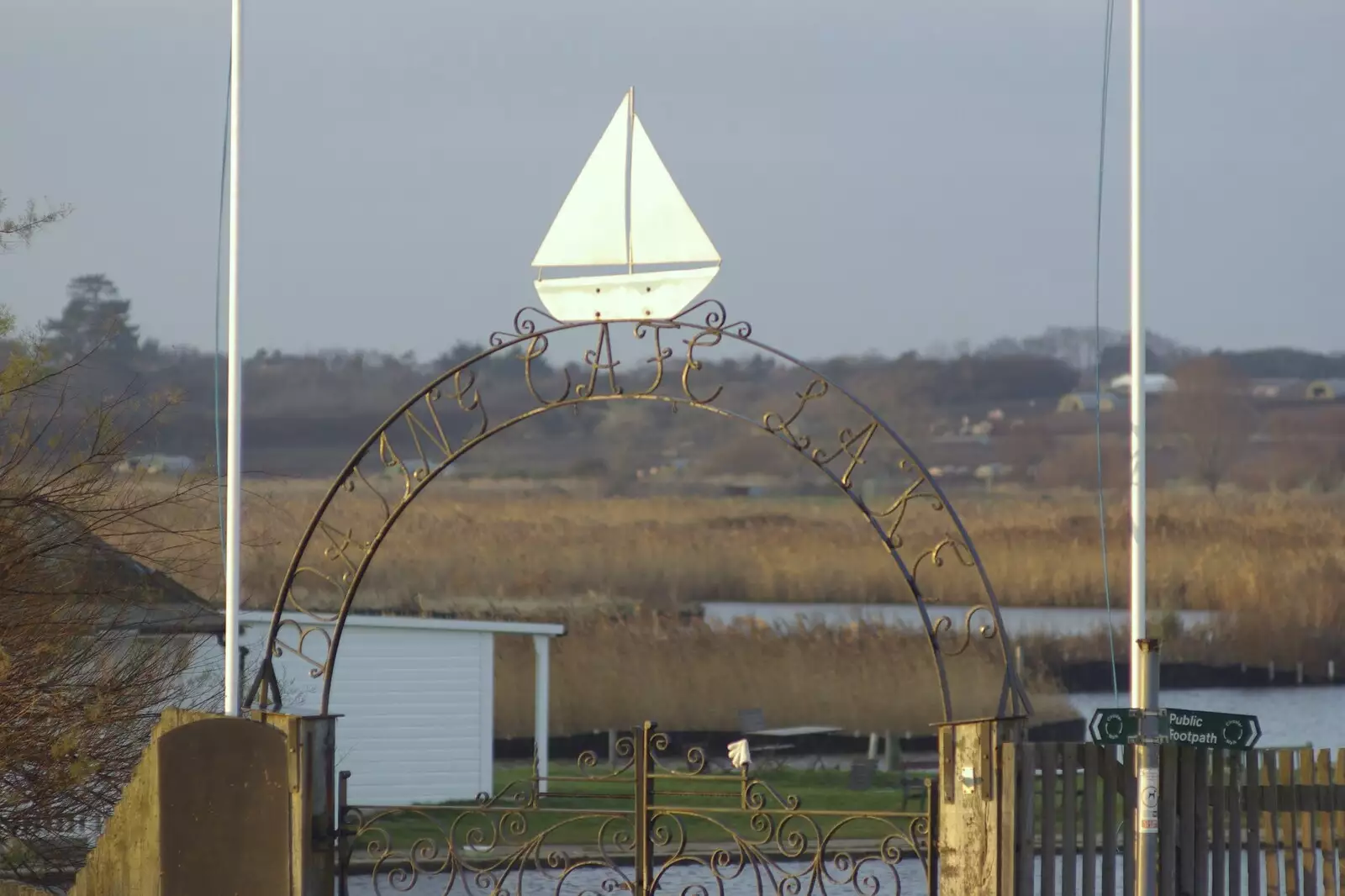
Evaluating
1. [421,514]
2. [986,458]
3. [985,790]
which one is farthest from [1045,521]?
[985,790]

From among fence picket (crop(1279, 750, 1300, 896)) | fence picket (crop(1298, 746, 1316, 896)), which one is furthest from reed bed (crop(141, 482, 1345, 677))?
fence picket (crop(1279, 750, 1300, 896))

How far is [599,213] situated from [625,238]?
0.23m

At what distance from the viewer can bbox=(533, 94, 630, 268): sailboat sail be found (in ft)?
34.1

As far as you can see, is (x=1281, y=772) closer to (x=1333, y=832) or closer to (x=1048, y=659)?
(x=1333, y=832)

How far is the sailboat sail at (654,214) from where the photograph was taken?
33.8 feet

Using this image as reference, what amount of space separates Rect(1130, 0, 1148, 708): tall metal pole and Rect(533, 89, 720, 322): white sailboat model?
2.39 m

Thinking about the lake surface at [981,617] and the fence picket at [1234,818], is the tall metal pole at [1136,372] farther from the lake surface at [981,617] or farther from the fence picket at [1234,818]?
the lake surface at [981,617]

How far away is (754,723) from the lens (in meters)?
33.8

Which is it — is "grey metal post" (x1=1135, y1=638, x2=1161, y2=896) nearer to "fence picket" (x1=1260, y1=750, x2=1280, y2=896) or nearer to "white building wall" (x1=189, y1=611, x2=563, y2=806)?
"fence picket" (x1=1260, y1=750, x2=1280, y2=896)

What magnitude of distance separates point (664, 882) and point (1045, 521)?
32656mm

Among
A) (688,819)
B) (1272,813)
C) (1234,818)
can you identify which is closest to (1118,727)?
(1234,818)

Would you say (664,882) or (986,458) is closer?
(664,882)

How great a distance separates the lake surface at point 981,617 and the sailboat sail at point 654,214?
116ft

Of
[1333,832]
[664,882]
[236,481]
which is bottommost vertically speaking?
[664,882]
